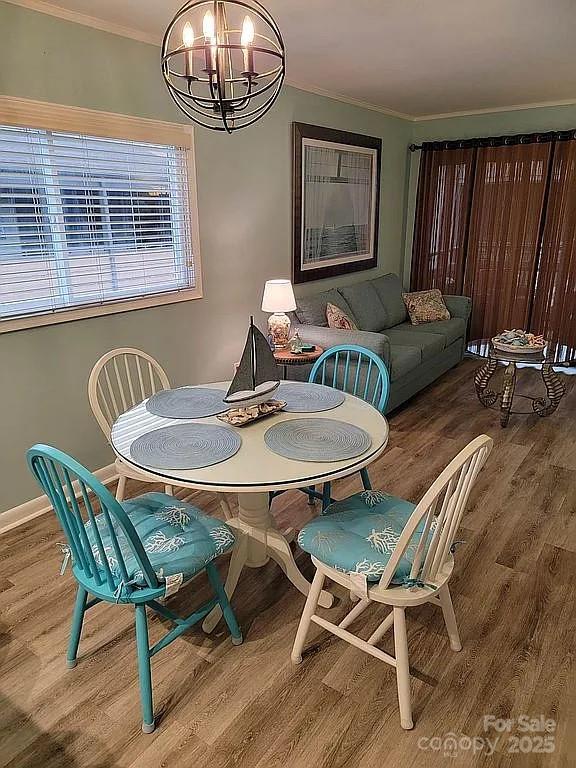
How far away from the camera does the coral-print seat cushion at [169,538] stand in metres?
1.78

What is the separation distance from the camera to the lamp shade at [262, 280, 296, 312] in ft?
12.4

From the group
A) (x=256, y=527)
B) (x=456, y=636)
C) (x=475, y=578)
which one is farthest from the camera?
(x=475, y=578)

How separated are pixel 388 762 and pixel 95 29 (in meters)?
3.41

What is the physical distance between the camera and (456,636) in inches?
80.8

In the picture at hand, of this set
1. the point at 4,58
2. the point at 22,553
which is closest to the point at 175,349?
the point at 22,553

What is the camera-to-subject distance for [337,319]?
438 centimetres

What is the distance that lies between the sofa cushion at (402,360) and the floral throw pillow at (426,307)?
96 centimetres

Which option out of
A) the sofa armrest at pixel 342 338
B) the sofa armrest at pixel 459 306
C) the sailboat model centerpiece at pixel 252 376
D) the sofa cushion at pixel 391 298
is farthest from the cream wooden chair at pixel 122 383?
the sofa armrest at pixel 459 306

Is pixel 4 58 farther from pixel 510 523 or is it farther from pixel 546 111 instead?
pixel 546 111

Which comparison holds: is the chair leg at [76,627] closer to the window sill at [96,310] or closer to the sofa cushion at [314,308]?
the window sill at [96,310]

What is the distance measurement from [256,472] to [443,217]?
16.3ft

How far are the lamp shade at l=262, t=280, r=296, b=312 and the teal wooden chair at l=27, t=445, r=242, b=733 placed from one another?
200 cm

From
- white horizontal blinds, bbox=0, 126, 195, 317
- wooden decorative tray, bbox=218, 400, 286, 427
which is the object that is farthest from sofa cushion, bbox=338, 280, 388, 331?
wooden decorative tray, bbox=218, 400, 286, 427

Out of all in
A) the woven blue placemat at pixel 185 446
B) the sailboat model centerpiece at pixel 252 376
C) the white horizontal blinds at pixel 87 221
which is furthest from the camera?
the white horizontal blinds at pixel 87 221
